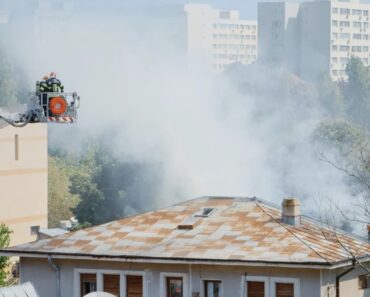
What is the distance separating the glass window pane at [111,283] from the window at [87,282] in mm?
304

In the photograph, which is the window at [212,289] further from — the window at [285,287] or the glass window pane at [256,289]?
the window at [285,287]

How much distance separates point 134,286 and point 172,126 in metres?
87.1

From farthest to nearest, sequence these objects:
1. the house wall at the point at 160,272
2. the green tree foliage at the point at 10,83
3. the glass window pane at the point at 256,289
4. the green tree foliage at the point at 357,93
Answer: the green tree foliage at the point at 357,93, the green tree foliage at the point at 10,83, the glass window pane at the point at 256,289, the house wall at the point at 160,272

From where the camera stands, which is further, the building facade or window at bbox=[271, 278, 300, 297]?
the building facade

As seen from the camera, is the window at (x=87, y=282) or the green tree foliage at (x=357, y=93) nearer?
the window at (x=87, y=282)

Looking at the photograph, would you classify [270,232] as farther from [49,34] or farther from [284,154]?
[49,34]

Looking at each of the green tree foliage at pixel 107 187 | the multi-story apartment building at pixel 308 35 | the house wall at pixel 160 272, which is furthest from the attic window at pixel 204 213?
the multi-story apartment building at pixel 308 35

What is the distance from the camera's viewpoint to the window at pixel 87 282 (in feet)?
111

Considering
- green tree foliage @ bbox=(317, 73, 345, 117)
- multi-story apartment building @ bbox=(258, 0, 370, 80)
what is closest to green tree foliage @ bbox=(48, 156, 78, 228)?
green tree foliage @ bbox=(317, 73, 345, 117)

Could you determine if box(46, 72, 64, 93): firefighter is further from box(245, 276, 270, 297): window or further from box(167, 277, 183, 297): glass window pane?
box(245, 276, 270, 297): window

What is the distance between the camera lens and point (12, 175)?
220 feet

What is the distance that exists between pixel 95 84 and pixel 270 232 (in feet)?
310

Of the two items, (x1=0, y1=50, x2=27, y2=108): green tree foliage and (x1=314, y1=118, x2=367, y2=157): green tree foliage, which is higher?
(x1=0, y1=50, x2=27, y2=108): green tree foliage

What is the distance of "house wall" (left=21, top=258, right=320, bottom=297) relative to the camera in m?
31.3
